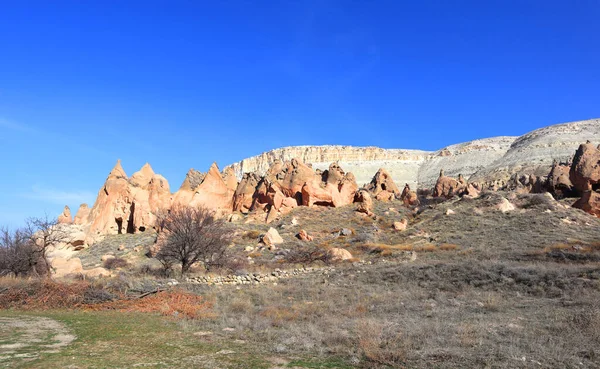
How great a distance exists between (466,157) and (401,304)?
119873mm

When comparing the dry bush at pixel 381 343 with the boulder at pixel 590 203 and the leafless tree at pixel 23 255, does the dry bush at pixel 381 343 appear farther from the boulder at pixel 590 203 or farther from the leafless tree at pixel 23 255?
the boulder at pixel 590 203

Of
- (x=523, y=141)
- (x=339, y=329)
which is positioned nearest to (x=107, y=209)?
(x=339, y=329)

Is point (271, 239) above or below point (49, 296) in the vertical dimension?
above

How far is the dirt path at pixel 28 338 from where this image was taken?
627 centimetres

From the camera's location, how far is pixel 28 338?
24.9 ft

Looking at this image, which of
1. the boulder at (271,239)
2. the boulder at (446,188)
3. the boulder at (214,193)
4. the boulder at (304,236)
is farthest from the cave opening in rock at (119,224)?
the boulder at (446,188)

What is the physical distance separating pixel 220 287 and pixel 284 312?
529 centimetres

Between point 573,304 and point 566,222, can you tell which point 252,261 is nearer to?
point 573,304

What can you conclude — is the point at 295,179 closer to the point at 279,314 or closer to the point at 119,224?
the point at 119,224

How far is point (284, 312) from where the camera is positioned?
10.9 m

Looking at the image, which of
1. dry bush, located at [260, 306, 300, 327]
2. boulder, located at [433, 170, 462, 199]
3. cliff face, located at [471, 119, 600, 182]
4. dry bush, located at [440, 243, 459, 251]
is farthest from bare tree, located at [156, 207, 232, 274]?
cliff face, located at [471, 119, 600, 182]

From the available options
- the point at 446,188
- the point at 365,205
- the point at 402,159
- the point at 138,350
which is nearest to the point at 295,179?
the point at 365,205

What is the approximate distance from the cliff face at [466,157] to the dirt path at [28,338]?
76.3 metres

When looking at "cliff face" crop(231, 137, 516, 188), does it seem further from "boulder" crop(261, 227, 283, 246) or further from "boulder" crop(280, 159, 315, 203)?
"boulder" crop(261, 227, 283, 246)
